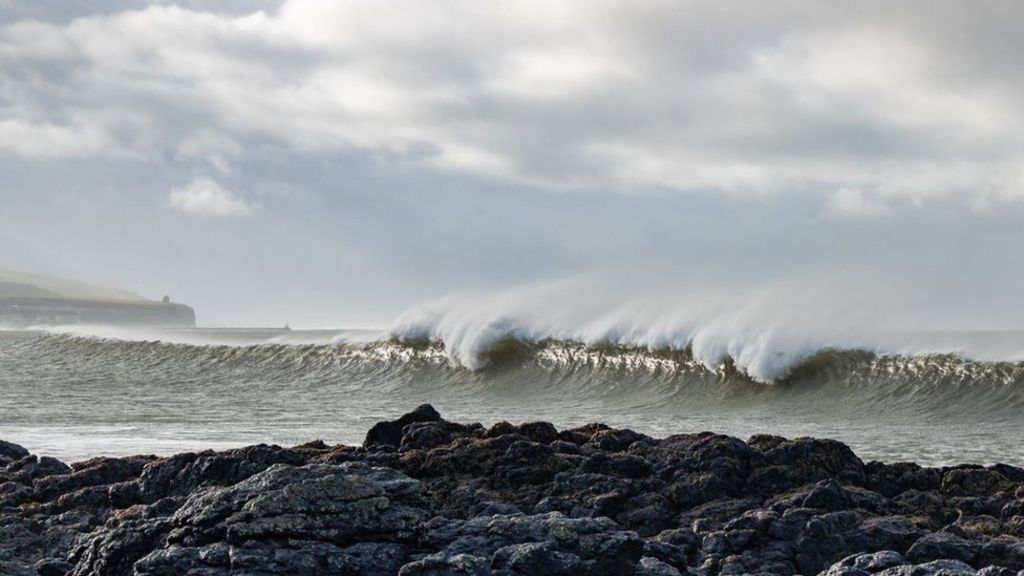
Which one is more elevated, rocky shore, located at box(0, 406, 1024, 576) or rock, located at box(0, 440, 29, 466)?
rocky shore, located at box(0, 406, 1024, 576)

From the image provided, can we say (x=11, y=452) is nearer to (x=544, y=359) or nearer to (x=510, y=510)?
(x=510, y=510)

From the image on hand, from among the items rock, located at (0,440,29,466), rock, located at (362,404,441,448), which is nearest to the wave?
rock, located at (362,404,441,448)

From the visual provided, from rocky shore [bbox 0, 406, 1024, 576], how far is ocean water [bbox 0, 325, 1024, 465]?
5196 mm

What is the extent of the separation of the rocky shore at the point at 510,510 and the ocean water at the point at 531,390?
5196 mm

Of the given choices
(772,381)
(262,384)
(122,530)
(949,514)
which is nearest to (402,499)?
(122,530)

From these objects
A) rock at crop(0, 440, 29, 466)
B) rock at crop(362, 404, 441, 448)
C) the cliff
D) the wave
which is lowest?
rock at crop(0, 440, 29, 466)

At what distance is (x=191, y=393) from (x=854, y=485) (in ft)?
81.5

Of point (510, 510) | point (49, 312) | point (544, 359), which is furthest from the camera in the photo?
point (49, 312)

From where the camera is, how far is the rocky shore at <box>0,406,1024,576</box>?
662cm

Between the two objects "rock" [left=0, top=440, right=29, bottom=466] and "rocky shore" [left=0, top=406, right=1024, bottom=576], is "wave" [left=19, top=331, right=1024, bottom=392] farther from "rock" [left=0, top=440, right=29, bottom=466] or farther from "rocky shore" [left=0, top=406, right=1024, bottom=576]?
"rock" [left=0, top=440, right=29, bottom=466]

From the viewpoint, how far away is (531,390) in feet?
101

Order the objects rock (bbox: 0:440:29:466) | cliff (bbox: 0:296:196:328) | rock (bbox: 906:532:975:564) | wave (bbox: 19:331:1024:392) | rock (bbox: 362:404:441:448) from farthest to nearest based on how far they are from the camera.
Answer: cliff (bbox: 0:296:196:328)
wave (bbox: 19:331:1024:392)
rock (bbox: 0:440:29:466)
rock (bbox: 362:404:441:448)
rock (bbox: 906:532:975:564)

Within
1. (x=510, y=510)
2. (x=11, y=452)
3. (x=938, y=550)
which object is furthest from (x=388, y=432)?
(x=938, y=550)

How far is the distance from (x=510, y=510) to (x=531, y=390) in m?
21.9
